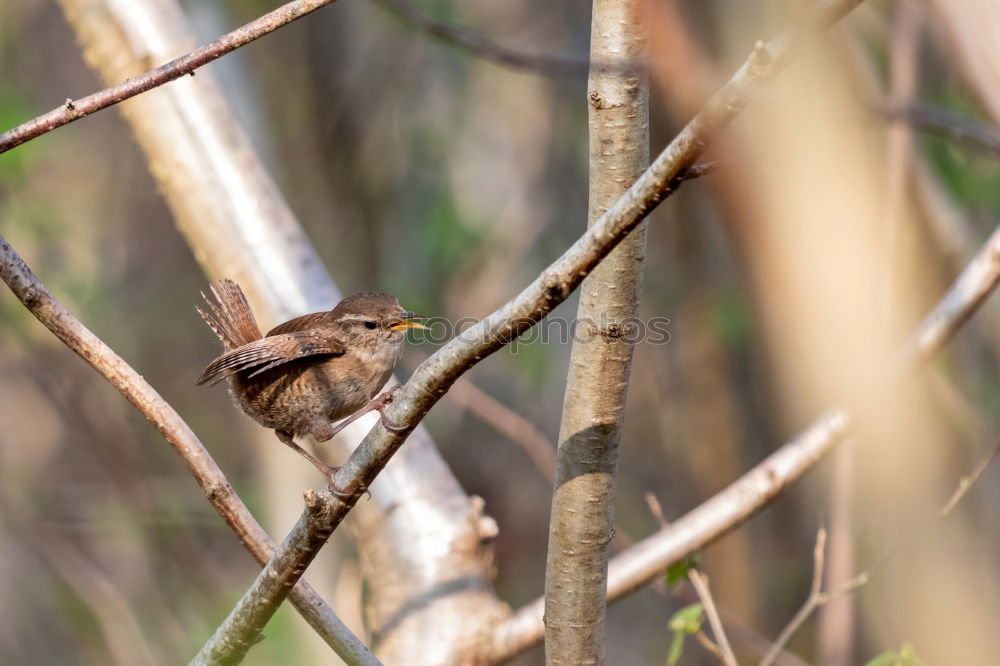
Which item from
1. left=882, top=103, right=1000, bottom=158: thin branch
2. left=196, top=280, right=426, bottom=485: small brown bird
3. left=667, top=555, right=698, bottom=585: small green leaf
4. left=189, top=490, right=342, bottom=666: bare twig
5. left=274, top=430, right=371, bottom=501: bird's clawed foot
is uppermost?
left=882, top=103, right=1000, bottom=158: thin branch

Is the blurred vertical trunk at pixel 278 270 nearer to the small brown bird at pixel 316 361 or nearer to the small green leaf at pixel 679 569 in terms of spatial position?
the small brown bird at pixel 316 361

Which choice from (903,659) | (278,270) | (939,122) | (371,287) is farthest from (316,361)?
(371,287)

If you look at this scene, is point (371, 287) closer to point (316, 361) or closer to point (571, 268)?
point (316, 361)

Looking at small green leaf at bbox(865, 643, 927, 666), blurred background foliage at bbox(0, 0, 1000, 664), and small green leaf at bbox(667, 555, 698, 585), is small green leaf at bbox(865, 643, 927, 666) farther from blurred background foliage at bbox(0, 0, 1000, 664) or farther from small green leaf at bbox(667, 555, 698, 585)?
blurred background foliage at bbox(0, 0, 1000, 664)

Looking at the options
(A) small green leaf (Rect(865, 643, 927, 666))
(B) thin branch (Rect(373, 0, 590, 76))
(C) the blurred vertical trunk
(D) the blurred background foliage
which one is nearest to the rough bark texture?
(A) small green leaf (Rect(865, 643, 927, 666))

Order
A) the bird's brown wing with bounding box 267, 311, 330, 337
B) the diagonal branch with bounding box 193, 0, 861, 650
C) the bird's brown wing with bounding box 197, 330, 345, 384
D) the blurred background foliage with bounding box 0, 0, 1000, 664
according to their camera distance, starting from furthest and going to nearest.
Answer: the blurred background foliage with bounding box 0, 0, 1000, 664 < the bird's brown wing with bounding box 267, 311, 330, 337 < the bird's brown wing with bounding box 197, 330, 345, 384 < the diagonal branch with bounding box 193, 0, 861, 650

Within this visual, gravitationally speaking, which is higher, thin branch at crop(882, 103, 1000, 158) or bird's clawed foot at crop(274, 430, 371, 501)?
thin branch at crop(882, 103, 1000, 158)

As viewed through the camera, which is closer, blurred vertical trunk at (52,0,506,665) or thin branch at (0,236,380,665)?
thin branch at (0,236,380,665)
